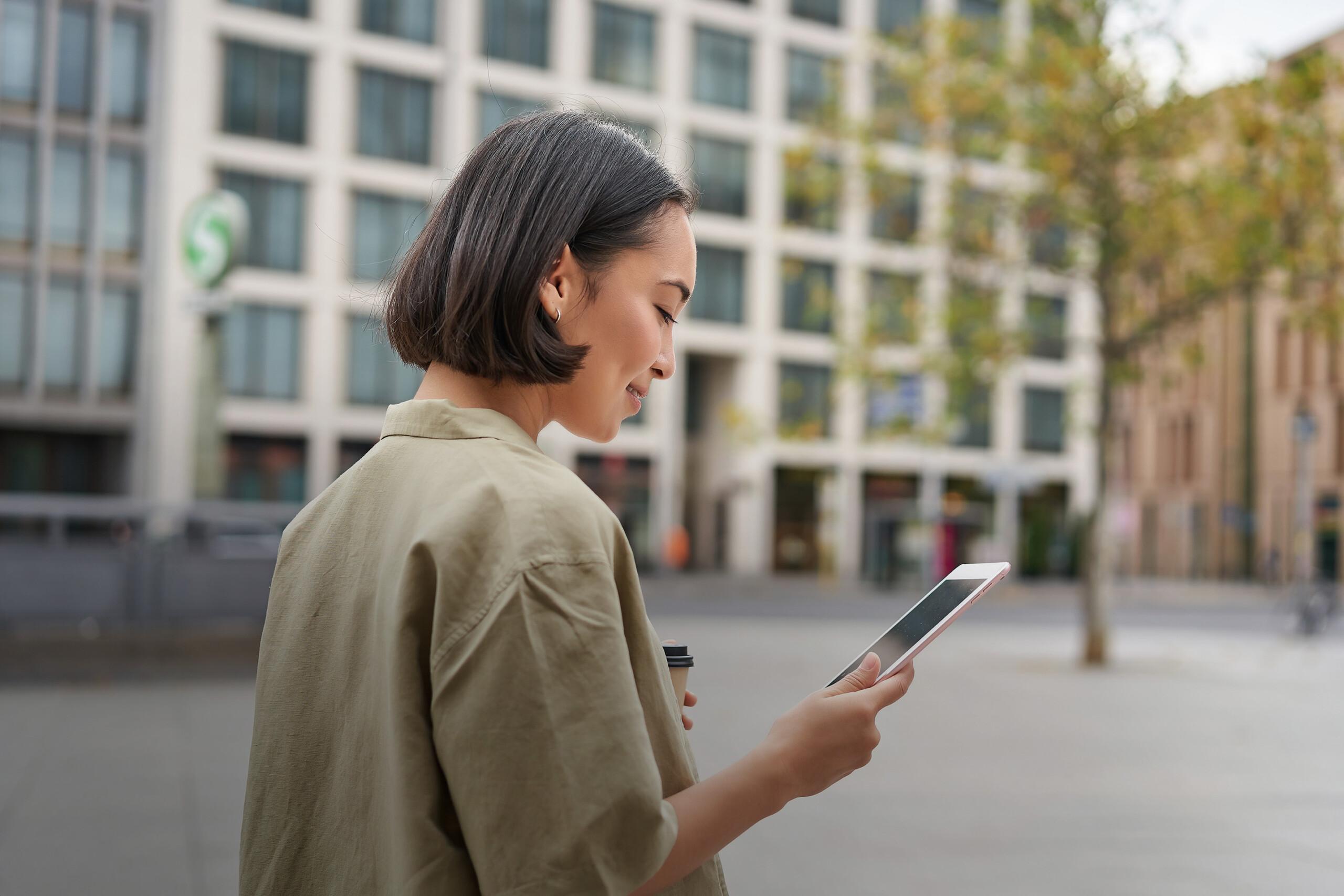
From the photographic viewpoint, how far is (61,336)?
111 feet

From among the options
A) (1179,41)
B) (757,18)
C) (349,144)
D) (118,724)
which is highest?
(757,18)

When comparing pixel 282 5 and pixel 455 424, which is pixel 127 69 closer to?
pixel 282 5

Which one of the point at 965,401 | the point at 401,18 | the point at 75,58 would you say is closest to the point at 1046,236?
the point at 965,401

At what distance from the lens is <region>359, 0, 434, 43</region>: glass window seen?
36.5m

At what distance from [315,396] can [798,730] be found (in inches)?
1397

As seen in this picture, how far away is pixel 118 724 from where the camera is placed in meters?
8.72

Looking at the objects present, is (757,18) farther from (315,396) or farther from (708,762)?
(708,762)

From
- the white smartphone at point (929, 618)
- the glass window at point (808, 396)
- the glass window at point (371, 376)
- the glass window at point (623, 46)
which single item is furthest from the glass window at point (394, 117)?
the white smartphone at point (929, 618)

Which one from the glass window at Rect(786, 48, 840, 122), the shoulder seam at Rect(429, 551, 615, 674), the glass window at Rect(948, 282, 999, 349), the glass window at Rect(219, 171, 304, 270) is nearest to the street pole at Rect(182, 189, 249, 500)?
the glass window at Rect(948, 282, 999, 349)

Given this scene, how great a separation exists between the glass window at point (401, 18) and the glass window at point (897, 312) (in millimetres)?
24488

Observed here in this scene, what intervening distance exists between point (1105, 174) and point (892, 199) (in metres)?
2.34

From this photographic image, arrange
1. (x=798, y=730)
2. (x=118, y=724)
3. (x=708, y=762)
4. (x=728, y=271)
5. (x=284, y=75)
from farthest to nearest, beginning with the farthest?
1. (x=728, y=271)
2. (x=284, y=75)
3. (x=118, y=724)
4. (x=708, y=762)
5. (x=798, y=730)

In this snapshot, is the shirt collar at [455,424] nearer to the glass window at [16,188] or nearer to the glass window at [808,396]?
the glass window at [16,188]

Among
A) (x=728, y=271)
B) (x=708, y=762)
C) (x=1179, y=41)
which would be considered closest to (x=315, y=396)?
(x=728, y=271)
